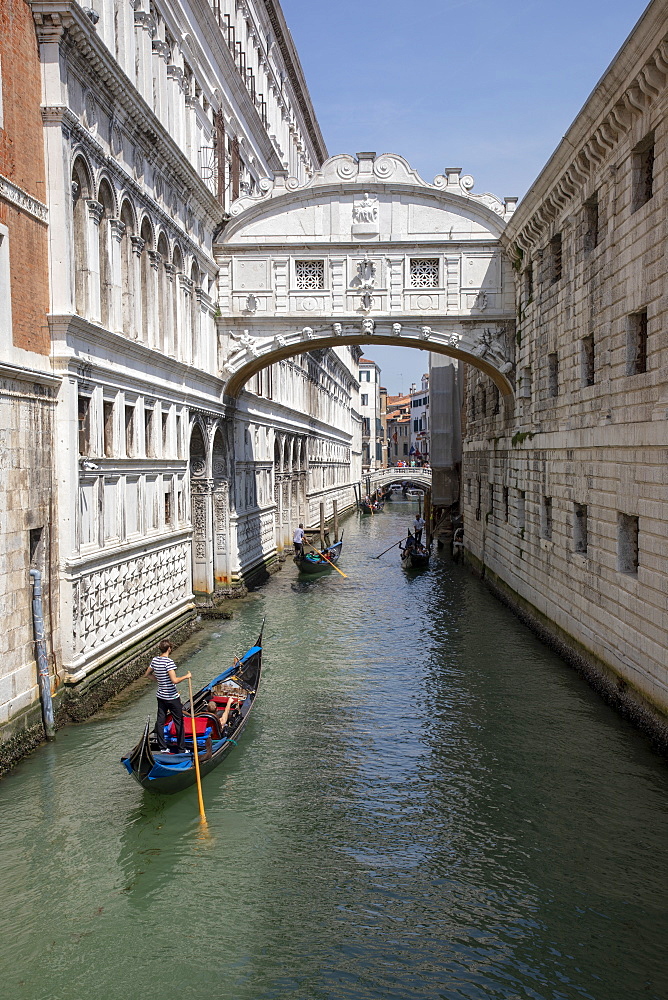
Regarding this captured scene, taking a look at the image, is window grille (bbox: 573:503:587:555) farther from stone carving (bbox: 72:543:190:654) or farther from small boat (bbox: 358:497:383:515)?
small boat (bbox: 358:497:383:515)

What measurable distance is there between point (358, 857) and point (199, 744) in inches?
88.6

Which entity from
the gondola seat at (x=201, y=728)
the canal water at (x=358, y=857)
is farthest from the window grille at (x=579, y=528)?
the gondola seat at (x=201, y=728)

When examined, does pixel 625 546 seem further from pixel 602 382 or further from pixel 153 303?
pixel 153 303

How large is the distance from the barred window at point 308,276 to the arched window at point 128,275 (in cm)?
554

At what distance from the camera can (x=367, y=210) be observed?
1730cm

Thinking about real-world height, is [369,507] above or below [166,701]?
below

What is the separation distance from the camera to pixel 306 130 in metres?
35.0

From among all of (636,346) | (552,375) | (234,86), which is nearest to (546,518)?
(552,375)

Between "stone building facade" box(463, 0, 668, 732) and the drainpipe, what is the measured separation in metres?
6.33

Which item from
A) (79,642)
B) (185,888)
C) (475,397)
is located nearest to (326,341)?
(475,397)

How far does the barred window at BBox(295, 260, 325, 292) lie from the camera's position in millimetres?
17703

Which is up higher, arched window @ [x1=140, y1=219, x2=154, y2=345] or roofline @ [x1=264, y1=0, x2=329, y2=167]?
roofline @ [x1=264, y1=0, x2=329, y2=167]

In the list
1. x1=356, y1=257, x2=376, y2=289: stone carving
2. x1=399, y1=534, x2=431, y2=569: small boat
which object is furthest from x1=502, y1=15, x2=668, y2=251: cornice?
x1=399, y1=534, x2=431, y2=569: small boat

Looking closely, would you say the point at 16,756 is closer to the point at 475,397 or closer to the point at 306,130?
the point at 475,397
